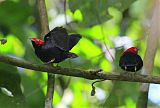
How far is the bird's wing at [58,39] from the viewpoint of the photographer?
3.37ft

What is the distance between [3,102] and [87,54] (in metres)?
0.89

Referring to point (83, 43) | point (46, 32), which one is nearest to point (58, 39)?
point (46, 32)

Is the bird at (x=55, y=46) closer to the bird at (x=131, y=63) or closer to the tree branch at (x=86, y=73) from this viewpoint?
the tree branch at (x=86, y=73)

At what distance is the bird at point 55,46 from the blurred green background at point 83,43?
15.0 inches

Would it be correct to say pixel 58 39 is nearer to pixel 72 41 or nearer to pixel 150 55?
pixel 72 41

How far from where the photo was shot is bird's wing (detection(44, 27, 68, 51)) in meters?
1.03

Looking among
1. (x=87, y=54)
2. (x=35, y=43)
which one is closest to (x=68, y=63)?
(x=35, y=43)

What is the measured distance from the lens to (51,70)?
40.2 inches

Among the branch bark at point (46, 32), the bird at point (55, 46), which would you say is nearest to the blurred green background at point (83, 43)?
the branch bark at point (46, 32)

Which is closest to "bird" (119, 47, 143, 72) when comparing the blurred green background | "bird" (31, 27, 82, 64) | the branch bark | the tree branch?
the tree branch

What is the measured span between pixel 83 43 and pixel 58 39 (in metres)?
1.18

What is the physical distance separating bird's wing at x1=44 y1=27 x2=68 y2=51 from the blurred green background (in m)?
0.40

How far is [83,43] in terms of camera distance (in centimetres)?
221

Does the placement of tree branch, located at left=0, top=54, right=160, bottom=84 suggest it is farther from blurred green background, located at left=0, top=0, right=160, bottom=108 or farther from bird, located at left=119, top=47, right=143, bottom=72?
blurred green background, located at left=0, top=0, right=160, bottom=108
